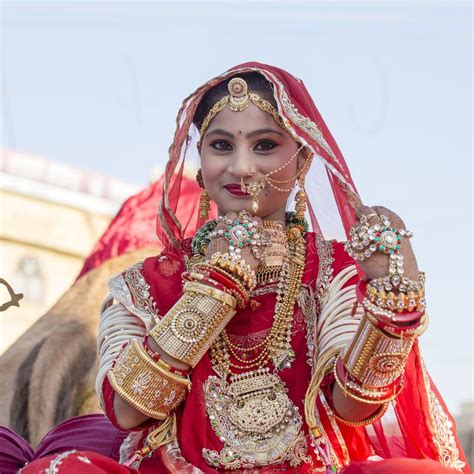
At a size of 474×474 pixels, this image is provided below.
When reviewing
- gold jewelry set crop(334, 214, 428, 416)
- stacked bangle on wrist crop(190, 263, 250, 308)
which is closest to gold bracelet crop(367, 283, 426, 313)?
gold jewelry set crop(334, 214, 428, 416)

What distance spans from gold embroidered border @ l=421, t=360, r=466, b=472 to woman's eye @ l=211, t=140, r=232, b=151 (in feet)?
3.52

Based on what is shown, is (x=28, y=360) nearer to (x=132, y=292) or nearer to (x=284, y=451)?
(x=132, y=292)

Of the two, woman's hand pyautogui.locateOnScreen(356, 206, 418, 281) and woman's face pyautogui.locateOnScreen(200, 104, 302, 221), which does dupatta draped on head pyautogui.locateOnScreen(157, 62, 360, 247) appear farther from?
woman's hand pyautogui.locateOnScreen(356, 206, 418, 281)

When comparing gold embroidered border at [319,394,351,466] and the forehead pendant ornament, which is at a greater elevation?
the forehead pendant ornament

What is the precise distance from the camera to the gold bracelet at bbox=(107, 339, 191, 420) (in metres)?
3.91

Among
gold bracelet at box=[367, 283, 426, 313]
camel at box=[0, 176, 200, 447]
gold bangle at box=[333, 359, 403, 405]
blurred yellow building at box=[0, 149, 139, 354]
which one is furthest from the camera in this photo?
blurred yellow building at box=[0, 149, 139, 354]

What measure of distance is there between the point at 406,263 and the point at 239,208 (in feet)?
2.78

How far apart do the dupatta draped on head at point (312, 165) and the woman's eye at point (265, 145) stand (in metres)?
0.10

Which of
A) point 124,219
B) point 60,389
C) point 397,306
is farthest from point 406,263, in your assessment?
point 124,219

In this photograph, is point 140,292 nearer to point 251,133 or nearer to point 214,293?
point 214,293

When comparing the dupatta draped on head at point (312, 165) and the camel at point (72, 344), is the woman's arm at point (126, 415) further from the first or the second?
the camel at point (72, 344)

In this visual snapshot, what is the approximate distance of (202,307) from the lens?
3.91 meters

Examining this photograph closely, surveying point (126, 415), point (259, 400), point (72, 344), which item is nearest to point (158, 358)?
point (126, 415)

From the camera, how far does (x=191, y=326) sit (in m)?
3.91
